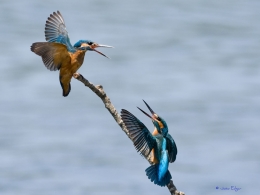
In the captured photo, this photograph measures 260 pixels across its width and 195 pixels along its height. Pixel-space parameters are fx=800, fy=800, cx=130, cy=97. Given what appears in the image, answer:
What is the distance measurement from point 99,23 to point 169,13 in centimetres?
235

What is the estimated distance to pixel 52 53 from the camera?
18.4ft

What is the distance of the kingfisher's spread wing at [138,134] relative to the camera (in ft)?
15.5

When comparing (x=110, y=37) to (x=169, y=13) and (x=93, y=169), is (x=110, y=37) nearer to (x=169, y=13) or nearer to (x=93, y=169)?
(x=169, y=13)

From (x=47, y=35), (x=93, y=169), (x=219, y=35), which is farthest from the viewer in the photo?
(x=219, y=35)

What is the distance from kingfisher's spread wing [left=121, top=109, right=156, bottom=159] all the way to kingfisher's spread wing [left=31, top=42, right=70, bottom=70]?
3.33ft

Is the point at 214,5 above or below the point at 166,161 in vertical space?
above

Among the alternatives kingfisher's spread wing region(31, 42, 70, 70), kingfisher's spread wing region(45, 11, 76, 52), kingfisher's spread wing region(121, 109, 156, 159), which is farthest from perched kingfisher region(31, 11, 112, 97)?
kingfisher's spread wing region(121, 109, 156, 159)

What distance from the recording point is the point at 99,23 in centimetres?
1652

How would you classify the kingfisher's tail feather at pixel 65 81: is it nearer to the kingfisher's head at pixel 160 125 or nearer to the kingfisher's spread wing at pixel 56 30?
the kingfisher's spread wing at pixel 56 30

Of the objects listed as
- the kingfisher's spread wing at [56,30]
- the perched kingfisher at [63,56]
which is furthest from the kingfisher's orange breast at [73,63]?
the kingfisher's spread wing at [56,30]

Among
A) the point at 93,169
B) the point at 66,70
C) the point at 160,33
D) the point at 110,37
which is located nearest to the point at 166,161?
the point at 66,70

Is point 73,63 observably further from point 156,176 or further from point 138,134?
point 156,176

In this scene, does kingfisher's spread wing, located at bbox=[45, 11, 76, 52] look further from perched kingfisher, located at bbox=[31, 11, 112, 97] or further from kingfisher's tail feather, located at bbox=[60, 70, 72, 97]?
kingfisher's tail feather, located at bbox=[60, 70, 72, 97]

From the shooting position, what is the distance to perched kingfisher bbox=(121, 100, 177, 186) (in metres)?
4.77
